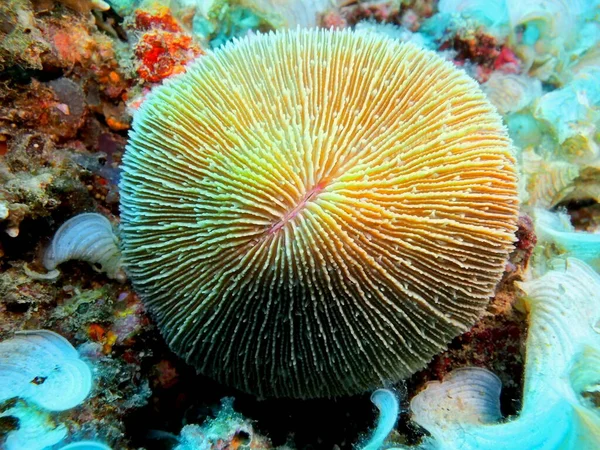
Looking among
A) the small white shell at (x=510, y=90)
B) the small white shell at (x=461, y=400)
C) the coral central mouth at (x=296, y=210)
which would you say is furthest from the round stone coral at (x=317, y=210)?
the small white shell at (x=510, y=90)

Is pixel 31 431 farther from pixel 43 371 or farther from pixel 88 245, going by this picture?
pixel 88 245

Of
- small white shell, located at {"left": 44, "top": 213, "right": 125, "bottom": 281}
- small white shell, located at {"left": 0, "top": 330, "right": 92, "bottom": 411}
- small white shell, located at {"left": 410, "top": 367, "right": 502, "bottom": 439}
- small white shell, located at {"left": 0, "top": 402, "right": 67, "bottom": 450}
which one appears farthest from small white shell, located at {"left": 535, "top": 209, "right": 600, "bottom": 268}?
small white shell, located at {"left": 0, "top": 402, "right": 67, "bottom": 450}

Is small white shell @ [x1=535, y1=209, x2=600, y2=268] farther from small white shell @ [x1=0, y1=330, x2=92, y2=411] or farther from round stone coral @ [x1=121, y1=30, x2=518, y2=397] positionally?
small white shell @ [x1=0, y1=330, x2=92, y2=411]

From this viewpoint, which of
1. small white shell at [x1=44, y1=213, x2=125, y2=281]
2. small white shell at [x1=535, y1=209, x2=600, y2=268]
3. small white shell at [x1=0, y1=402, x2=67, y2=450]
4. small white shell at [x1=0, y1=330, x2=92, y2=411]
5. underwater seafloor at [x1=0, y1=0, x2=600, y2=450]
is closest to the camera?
small white shell at [x1=0, y1=402, x2=67, y2=450]

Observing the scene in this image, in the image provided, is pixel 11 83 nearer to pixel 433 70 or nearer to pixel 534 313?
pixel 433 70

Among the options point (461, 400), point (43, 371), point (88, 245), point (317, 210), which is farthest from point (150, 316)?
point (461, 400)

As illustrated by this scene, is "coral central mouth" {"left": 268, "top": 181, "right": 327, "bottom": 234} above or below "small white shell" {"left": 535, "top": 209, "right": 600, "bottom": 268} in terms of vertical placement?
above
